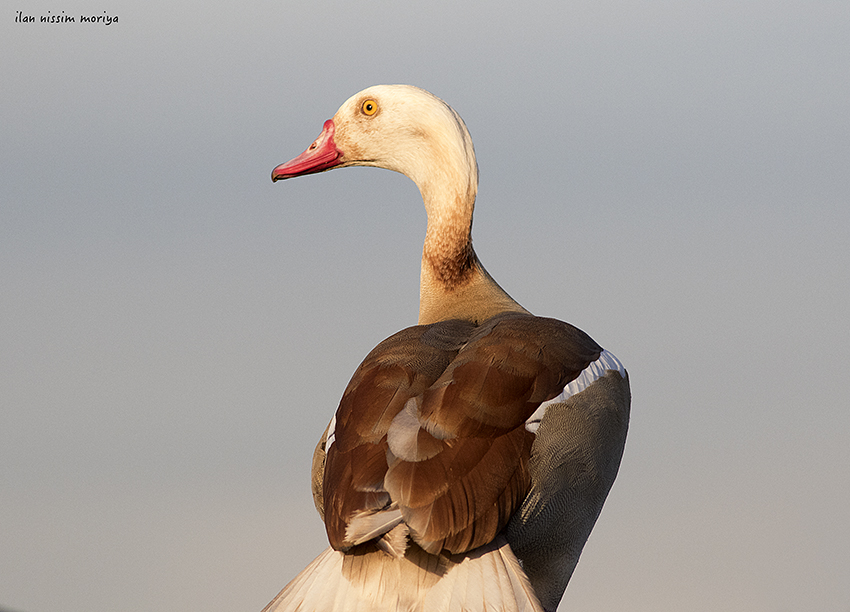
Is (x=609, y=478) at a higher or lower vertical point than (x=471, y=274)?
lower

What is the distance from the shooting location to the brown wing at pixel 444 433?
4.01 m

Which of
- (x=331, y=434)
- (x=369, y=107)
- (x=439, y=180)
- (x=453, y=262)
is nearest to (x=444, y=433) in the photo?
(x=331, y=434)

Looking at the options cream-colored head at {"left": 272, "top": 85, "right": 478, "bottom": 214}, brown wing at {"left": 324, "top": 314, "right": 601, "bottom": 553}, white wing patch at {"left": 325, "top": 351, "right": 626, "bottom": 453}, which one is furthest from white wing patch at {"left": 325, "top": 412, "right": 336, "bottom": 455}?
cream-colored head at {"left": 272, "top": 85, "right": 478, "bottom": 214}

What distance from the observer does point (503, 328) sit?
4859mm

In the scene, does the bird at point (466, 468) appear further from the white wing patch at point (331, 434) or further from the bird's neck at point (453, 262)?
the bird's neck at point (453, 262)

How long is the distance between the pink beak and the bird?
162cm

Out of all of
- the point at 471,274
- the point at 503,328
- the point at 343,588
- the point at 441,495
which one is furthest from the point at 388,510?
the point at 471,274

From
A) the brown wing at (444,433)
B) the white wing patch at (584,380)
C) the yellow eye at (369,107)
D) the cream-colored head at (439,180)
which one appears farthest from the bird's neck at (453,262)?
the brown wing at (444,433)

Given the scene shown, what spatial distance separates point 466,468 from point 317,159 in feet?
9.68

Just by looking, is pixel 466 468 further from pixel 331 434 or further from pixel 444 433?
pixel 331 434

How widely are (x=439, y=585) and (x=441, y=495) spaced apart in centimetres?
40

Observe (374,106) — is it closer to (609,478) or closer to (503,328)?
(503,328)

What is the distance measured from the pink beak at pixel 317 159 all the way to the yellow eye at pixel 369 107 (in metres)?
0.26

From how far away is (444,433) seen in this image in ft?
13.7
